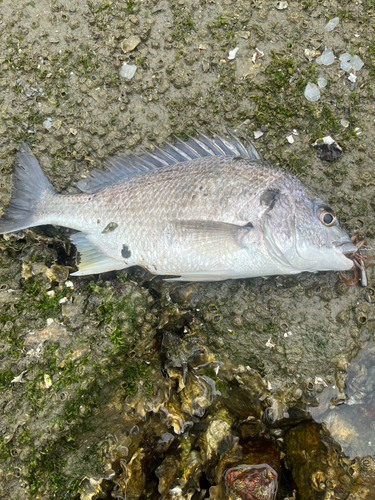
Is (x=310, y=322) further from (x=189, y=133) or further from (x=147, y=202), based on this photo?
(x=189, y=133)

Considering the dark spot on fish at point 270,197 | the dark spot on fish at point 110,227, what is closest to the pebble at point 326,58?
the dark spot on fish at point 270,197

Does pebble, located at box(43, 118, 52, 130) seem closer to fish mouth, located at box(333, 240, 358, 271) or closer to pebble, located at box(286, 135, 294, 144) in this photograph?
pebble, located at box(286, 135, 294, 144)

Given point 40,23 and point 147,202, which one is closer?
point 147,202

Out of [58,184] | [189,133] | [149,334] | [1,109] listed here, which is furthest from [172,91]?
[149,334]

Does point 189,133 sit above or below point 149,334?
above

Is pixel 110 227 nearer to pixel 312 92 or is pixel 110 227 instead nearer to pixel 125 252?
pixel 125 252

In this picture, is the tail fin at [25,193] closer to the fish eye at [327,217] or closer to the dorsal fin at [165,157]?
the dorsal fin at [165,157]

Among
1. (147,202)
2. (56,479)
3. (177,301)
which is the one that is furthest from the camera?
(177,301)

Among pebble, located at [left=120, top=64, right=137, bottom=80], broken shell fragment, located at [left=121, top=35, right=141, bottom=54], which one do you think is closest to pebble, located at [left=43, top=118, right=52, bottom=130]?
pebble, located at [left=120, top=64, right=137, bottom=80]
